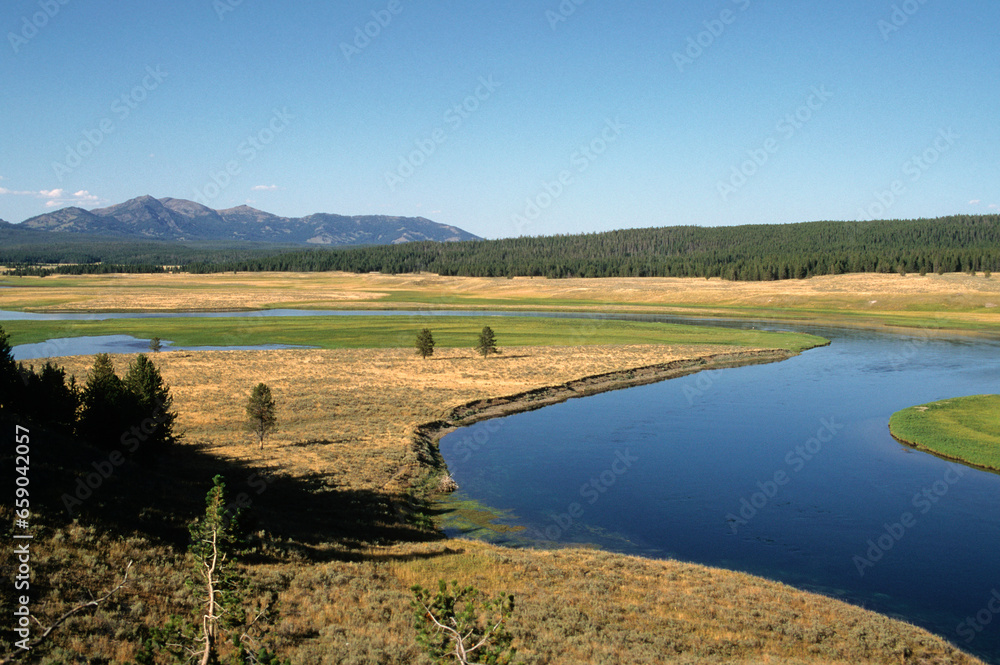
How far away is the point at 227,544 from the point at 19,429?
13971 millimetres

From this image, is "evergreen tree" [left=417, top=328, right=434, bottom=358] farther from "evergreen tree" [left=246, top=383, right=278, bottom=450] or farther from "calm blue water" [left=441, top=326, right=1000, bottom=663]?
"evergreen tree" [left=246, top=383, right=278, bottom=450]

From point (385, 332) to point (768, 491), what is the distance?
6053 cm

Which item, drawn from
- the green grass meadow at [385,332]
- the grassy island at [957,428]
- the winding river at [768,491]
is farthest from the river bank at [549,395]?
the grassy island at [957,428]

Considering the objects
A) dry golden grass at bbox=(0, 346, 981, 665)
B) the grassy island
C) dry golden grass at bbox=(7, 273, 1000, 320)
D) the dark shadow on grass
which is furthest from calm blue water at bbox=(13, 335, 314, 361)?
the grassy island

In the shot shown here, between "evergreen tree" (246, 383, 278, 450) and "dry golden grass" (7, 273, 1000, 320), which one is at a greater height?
"dry golden grass" (7, 273, 1000, 320)

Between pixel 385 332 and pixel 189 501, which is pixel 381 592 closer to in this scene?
pixel 189 501

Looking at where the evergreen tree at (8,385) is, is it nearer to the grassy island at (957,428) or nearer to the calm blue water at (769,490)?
the calm blue water at (769,490)

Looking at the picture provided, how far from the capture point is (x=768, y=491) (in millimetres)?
28422

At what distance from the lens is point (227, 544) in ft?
30.3

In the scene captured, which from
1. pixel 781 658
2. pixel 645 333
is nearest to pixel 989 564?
pixel 781 658

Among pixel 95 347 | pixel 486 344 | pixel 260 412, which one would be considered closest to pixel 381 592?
pixel 260 412

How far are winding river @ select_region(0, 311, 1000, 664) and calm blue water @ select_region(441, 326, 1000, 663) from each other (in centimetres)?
8

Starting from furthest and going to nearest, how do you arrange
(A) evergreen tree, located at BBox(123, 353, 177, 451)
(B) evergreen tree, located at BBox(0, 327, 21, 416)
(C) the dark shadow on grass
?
(A) evergreen tree, located at BBox(123, 353, 177, 451)
(B) evergreen tree, located at BBox(0, 327, 21, 416)
(C) the dark shadow on grass

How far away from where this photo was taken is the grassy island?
106 ft
